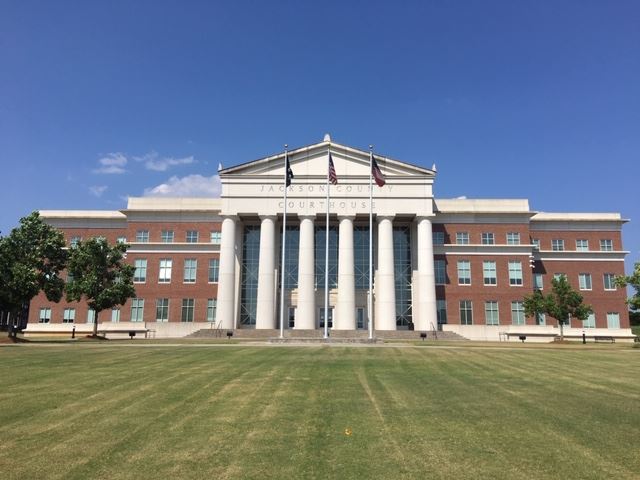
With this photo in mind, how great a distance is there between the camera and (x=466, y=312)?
197 ft

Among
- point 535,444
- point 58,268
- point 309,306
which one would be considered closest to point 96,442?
point 535,444

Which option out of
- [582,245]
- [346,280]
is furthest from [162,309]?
[582,245]

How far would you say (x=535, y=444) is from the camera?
28.0 ft

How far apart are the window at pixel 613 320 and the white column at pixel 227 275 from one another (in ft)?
152

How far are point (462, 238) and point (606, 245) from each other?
19.2 m

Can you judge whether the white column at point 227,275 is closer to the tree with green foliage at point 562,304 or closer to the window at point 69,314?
the window at point 69,314

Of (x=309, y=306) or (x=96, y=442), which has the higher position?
(x=309, y=306)

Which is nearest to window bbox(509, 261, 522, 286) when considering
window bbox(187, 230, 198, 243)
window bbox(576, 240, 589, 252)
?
window bbox(576, 240, 589, 252)

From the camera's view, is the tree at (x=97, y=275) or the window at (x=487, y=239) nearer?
the tree at (x=97, y=275)

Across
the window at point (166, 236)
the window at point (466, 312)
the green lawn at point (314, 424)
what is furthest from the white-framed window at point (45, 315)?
the window at point (466, 312)

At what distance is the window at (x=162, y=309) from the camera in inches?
2382

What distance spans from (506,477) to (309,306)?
47.9 meters

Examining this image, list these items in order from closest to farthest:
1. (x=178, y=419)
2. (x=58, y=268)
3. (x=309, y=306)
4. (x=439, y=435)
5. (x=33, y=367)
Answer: (x=439, y=435), (x=178, y=419), (x=33, y=367), (x=58, y=268), (x=309, y=306)

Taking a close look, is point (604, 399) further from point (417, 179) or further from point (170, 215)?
point (170, 215)
